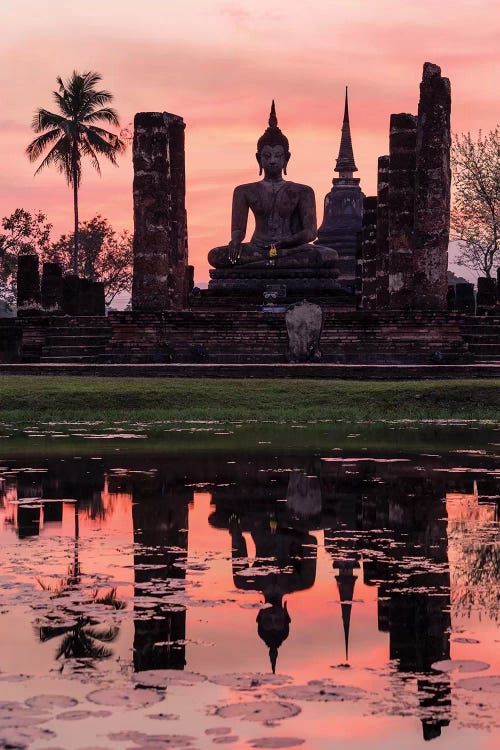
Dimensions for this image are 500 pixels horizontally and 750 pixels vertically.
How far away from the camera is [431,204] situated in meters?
31.1

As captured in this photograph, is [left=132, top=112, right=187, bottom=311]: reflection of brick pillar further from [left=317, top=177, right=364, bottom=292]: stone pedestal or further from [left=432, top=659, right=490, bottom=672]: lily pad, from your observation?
[left=317, top=177, right=364, bottom=292]: stone pedestal

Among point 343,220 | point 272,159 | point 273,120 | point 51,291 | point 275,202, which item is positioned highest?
point 343,220

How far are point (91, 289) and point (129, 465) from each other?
30642 mm

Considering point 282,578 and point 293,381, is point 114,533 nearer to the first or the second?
point 282,578

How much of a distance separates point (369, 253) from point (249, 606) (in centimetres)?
3563

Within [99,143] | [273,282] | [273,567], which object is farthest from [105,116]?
[273,567]

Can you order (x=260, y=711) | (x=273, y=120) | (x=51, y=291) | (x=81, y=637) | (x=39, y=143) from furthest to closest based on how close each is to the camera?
(x=39, y=143) → (x=273, y=120) → (x=51, y=291) → (x=81, y=637) → (x=260, y=711)

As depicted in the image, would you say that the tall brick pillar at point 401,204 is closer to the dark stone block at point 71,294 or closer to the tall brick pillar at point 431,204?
the tall brick pillar at point 431,204

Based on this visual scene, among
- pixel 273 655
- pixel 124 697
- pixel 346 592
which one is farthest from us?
pixel 346 592

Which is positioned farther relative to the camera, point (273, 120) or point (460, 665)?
point (273, 120)

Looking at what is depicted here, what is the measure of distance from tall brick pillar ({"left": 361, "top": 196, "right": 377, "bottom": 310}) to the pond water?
92.0 ft

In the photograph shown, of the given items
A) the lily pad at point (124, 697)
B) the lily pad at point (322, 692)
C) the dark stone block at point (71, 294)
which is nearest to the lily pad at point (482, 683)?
the lily pad at point (322, 692)

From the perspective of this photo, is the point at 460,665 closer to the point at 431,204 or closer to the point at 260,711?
the point at 260,711

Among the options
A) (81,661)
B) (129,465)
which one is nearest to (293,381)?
(129,465)
